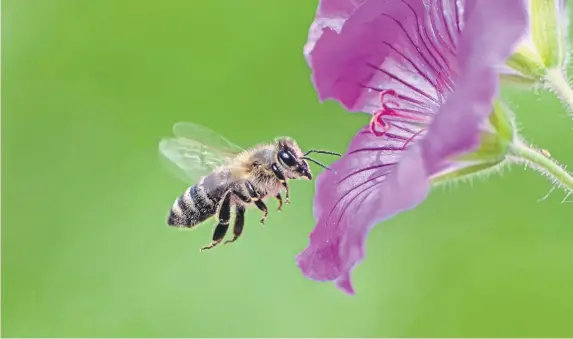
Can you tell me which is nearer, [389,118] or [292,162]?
[389,118]

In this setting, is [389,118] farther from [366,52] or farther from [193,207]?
[193,207]

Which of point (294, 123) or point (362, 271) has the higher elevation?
point (294, 123)

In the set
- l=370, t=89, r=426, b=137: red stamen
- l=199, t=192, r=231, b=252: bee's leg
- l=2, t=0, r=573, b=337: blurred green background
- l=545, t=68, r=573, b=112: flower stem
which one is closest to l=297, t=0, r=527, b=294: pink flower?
l=370, t=89, r=426, b=137: red stamen

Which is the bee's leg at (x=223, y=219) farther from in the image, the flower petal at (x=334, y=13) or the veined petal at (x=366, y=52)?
the flower petal at (x=334, y=13)

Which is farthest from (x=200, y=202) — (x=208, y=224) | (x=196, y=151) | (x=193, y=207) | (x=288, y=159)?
(x=208, y=224)

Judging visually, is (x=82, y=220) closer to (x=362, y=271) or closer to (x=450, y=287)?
(x=362, y=271)

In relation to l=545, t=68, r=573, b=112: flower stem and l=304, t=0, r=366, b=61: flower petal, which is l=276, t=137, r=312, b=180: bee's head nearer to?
l=304, t=0, r=366, b=61: flower petal

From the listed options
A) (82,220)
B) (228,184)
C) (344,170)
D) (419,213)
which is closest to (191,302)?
(82,220)
